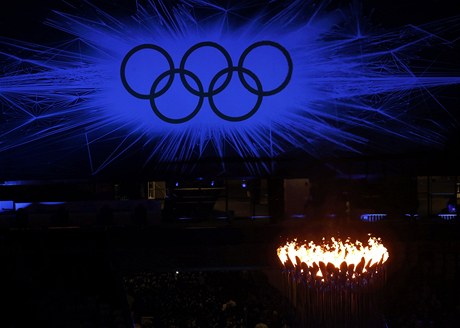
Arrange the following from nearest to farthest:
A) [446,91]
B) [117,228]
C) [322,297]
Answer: [322,297] < [117,228] < [446,91]

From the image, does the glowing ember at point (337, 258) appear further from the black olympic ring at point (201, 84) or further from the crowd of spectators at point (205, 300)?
the black olympic ring at point (201, 84)

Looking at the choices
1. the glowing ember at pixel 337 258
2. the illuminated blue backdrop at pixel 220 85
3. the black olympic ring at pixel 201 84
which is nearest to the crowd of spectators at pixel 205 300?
the glowing ember at pixel 337 258

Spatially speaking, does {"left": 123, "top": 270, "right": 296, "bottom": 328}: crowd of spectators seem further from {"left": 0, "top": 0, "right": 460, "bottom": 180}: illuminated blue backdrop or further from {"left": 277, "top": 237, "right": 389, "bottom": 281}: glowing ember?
{"left": 0, "top": 0, "right": 460, "bottom": 180}: illuminated blue backdrop

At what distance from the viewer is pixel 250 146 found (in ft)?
25.1

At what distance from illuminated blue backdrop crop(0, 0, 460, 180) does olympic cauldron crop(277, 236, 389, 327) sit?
3.37 meters

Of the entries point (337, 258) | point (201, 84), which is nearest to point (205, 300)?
point (337, 258)

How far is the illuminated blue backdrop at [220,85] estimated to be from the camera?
23.9ft

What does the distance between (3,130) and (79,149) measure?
3.77ft

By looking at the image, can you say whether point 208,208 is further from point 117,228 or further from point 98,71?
point 98,71

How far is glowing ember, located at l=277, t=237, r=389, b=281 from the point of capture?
3.86 m

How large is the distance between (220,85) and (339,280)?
14.5ft

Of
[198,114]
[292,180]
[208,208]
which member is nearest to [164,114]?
[198,114]

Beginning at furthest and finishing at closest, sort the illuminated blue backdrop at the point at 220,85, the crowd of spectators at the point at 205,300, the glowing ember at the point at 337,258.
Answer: the illuminated blue backdrop at the point at 220,85, the crowd of spectators at the point at 205,300, the glowing ember at the point at 337,258

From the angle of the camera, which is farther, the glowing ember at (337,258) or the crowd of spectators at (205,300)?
the crowd of spectators at (205,300)
